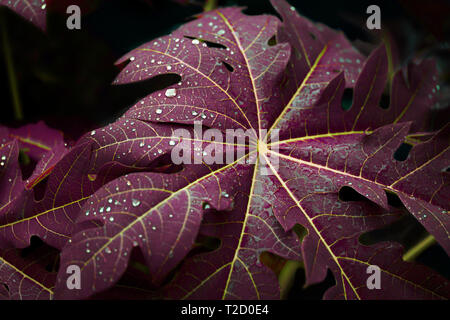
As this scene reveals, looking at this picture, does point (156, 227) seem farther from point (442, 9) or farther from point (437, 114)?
point (442, 9)

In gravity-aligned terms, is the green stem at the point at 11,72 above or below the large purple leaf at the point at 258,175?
above

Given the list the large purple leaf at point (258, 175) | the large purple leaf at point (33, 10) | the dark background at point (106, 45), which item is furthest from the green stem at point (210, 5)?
the large purple leaf at point (33, 10)

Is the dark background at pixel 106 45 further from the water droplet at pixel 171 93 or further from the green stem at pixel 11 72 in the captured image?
the water droplet at pixel 171 93

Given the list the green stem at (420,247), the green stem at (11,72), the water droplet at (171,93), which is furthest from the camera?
the green stem at (11,72)

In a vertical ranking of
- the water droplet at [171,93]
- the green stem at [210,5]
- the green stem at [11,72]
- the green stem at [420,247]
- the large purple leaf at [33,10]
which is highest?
the green stem at [210,5]

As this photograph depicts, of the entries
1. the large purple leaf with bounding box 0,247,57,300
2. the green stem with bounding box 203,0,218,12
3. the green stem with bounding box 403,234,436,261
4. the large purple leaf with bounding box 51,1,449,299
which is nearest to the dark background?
the green stem with bounding box 203,0,218,12

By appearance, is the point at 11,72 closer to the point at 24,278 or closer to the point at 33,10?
the point at 33,10
